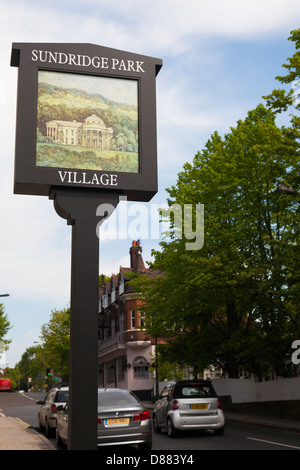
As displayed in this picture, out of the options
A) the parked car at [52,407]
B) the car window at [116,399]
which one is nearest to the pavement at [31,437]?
the parked car at [52,407]

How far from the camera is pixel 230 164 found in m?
30.3

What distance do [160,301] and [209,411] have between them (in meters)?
15.0

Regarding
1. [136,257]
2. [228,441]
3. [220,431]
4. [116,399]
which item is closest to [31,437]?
[116,399]

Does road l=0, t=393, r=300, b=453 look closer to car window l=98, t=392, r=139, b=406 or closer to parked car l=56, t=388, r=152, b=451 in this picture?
parked car l=56, t=388, r=152, b=451

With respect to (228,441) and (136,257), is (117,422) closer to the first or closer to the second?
(228,441)

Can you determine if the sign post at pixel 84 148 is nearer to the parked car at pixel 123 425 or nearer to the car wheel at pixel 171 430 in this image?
the parked car at pixel 123 425

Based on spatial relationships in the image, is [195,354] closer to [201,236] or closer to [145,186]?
[201,236]

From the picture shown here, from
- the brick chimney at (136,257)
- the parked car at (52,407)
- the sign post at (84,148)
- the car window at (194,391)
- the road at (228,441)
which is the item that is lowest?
the road at (228,441)

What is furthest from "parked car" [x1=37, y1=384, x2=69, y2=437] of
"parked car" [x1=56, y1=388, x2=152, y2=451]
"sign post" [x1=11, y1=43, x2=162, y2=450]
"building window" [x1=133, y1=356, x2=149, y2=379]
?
"building window" [x1=133, y1=356, x2=149, y2=379]

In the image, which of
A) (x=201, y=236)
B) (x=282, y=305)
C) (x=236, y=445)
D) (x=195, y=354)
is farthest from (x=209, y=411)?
(x=195, y=354)

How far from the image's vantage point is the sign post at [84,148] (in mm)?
7449

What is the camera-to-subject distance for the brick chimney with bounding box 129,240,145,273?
218 ft

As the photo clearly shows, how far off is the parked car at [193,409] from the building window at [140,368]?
38.7m

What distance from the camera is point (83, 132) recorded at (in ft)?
26.0
